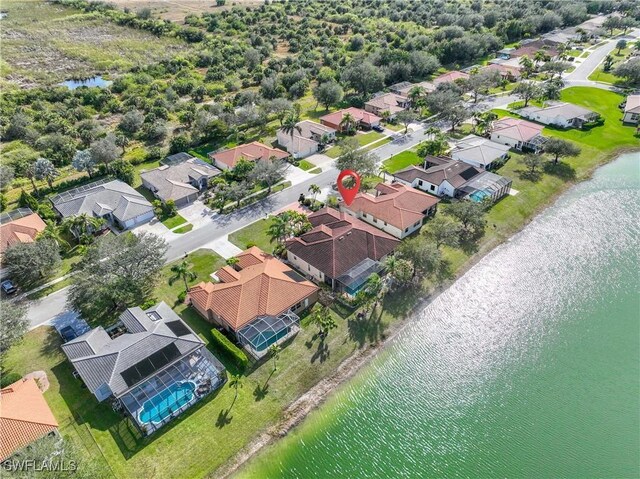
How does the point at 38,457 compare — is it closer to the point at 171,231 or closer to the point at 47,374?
the point at 47,374

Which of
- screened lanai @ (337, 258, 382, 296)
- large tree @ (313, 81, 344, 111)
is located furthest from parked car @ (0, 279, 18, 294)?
large tree @ (313, 81, 344, 111)

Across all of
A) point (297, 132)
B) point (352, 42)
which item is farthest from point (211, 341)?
point (352, 42)

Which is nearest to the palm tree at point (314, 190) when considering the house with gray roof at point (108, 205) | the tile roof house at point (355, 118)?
the house with gray roof at point (108, 205)

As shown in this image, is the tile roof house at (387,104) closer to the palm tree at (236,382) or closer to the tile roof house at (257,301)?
the tile roof house at (257,301)

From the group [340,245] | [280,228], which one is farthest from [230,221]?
[340,245]

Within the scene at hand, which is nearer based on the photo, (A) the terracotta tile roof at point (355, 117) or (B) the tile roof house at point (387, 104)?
(A) the terracotta tile roof at point (355, 117)
